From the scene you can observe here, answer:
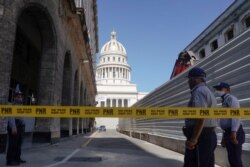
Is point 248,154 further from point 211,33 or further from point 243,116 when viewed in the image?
point 211,33

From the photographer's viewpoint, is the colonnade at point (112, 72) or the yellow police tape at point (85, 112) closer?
the yellow police tape at point (85, 112)

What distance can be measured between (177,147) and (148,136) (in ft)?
22.1

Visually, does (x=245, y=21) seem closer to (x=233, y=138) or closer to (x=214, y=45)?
(x=214, y=45)

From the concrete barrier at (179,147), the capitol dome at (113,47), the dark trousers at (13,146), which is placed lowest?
the concrete barrier at (179,147)

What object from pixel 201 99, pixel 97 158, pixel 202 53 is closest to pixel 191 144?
pixel 201 99

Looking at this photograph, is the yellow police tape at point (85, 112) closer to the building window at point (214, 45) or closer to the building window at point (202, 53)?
the building window at point (214, 45)

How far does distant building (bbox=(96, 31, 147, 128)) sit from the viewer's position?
373ft

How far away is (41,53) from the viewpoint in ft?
45.5

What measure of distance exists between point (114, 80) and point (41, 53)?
106063 millimetres

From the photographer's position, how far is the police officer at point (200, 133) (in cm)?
366

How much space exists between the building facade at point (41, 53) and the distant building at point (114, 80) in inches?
3192

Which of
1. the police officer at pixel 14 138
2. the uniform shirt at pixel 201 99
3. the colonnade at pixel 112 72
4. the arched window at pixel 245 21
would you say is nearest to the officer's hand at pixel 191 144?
the uniform shirt at pixel 201 99

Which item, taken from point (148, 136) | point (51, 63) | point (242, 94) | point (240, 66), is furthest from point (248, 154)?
point (148, 136)

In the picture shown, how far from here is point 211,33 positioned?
26.0 meters
